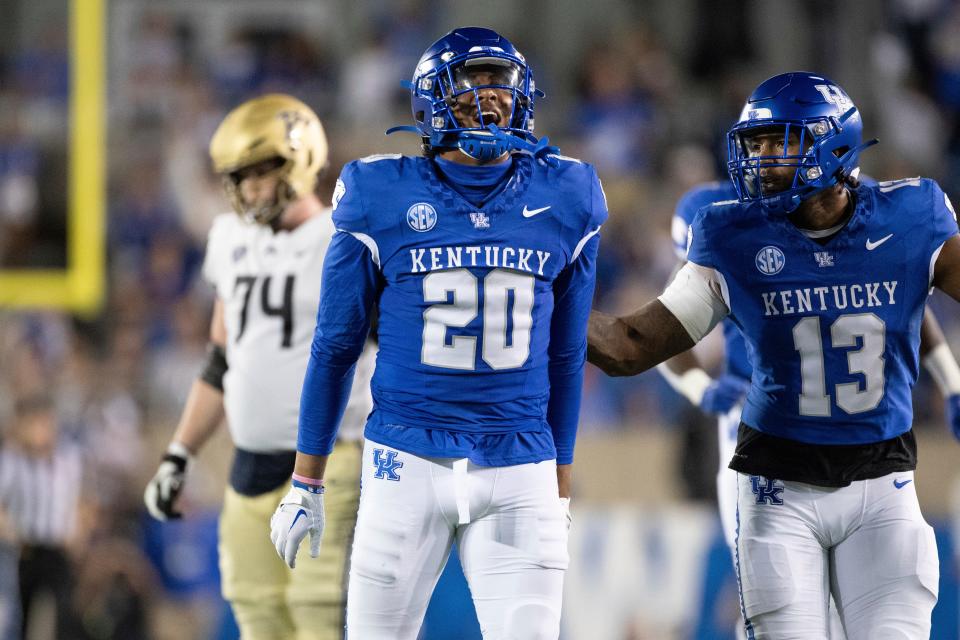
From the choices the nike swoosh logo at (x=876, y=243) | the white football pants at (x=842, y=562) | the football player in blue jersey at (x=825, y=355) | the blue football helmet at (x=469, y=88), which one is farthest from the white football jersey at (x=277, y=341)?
the nike swoosh logo at (x=876, y=243)

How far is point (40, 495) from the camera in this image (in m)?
6.90

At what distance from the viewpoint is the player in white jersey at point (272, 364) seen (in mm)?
3766

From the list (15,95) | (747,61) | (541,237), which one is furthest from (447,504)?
(747,61)

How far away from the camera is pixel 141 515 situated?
6820mm

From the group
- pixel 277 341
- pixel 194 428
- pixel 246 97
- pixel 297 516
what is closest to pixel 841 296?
pixel 297 516

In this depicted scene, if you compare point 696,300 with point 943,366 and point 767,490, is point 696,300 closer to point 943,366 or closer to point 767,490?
point 767,490

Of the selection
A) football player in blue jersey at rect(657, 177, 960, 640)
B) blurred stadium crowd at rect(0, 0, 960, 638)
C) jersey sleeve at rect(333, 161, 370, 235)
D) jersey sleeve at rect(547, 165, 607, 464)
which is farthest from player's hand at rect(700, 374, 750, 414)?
blurred stadium crowd at rect(0, 0, 960, 638)

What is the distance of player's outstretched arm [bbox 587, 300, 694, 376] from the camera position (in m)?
3.28

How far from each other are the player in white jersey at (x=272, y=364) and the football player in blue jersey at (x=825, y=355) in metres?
1.17

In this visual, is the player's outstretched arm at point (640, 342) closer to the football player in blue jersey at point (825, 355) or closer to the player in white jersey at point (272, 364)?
the football player in blue jersey at point (825, 355)

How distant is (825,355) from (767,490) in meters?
0.34

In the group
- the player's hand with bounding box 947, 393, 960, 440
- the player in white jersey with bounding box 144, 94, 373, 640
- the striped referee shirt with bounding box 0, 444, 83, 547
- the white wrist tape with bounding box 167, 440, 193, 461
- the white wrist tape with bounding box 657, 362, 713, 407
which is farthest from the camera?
the striped referee shirt with bounding box 0, 444, 83, 547

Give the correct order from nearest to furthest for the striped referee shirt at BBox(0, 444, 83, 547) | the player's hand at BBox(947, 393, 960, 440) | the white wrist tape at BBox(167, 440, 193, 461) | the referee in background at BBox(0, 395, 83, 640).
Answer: the player's hand at BBox(947, 393, 960, 440), the white wrist tape at BBox(167, 440, 193, 461), the referee in background at BBox(0, 395, 83, 640), the striped referee shirt at BBox(0, 444, 83, 547)

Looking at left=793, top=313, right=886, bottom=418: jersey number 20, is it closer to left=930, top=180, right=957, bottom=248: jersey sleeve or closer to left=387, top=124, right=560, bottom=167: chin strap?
left=930, top=180, right=957, bottom=248: jersey sleeve
